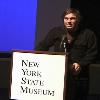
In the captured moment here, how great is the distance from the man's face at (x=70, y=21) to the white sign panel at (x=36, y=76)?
46 centimetres

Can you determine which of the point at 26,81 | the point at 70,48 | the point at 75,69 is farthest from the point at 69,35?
the point at 26,81

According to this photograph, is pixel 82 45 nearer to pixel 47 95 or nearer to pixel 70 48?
pixel 70 48

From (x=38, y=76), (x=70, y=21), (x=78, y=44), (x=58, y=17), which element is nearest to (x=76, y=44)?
(x=78, y=44)

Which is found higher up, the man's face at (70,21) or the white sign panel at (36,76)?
the man's face at (70,21)

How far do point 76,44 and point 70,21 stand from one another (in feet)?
0.71

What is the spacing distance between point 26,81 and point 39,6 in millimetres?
2407

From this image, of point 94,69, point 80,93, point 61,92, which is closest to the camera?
point 61,92

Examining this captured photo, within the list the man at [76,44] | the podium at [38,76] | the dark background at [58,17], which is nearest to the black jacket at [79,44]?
the man at [76,44]

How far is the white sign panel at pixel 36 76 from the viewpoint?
8.75ft

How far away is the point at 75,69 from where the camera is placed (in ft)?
9.11

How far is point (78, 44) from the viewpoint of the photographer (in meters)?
3.10

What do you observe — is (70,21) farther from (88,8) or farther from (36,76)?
(88,8)

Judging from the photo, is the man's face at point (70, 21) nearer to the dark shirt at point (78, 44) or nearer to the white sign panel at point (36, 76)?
the dark shirt at point (78, 44)

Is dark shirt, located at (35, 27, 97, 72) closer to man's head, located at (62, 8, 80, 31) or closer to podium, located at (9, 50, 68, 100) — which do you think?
man's head, located at (62, 8, 80, 31)
